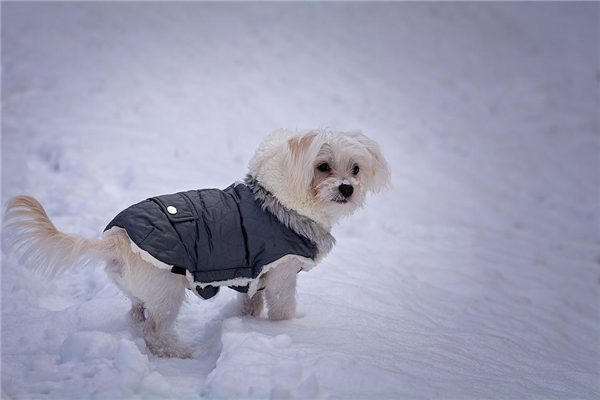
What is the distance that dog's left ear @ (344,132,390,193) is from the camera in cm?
320

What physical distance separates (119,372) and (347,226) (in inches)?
160

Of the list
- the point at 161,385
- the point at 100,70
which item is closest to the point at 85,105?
the point at 100,70

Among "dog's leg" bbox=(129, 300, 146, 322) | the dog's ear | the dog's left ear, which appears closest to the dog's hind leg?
"dog's leg" bbox=(129, 300, 146, 322)

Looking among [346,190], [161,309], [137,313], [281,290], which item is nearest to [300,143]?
[346,190]

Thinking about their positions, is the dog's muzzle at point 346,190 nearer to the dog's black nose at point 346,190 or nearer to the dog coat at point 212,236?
the dog's black nose at point 346,190

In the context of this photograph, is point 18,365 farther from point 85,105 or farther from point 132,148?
point 85,105

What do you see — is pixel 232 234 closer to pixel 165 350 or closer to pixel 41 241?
pixel 165 350

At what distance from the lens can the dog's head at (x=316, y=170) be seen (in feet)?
9.61

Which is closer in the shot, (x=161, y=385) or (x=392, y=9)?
(x=161, y=385)

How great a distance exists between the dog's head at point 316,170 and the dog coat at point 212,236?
166 millimetres

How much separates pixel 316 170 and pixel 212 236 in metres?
0.74

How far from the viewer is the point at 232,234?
2.78 metres

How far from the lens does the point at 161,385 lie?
2.19 m

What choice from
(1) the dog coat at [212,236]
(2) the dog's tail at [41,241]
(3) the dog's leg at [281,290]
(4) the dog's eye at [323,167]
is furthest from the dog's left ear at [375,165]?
(2) the dog's tail at [41,241]
